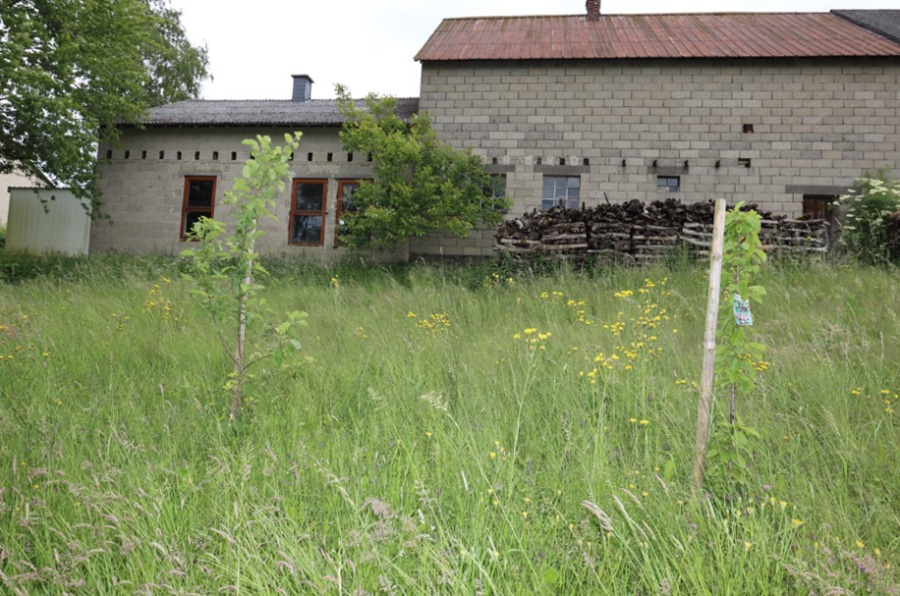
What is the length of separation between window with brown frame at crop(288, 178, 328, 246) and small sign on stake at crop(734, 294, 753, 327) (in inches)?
506

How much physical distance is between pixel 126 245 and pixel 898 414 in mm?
16837

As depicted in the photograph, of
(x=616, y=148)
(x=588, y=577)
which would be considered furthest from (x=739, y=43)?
(x=588, y=577)

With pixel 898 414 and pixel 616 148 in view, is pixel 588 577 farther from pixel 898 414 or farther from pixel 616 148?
pixel 616 148

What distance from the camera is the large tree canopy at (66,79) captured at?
11.9 metres

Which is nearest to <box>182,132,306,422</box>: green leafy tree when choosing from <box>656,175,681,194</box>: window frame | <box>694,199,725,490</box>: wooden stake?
<box>694,199,725,490</box>: wooden stake

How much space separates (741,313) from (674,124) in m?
12.1

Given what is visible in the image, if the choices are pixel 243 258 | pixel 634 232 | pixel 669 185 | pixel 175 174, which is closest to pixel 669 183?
pixel 669 185

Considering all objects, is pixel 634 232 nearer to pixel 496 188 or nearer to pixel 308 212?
pixel 496 188

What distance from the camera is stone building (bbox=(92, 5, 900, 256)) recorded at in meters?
12.9

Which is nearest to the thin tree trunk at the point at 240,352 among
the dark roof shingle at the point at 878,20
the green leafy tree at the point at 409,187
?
the green leafy tree at the point at 409,187

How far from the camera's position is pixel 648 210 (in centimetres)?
1055

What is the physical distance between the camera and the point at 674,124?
524 inches

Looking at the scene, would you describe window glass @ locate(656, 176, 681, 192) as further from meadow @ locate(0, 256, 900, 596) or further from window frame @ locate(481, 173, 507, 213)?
meadow @ locate(0, 256, 900, 596)

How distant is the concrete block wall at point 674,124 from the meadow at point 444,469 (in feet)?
27.8
